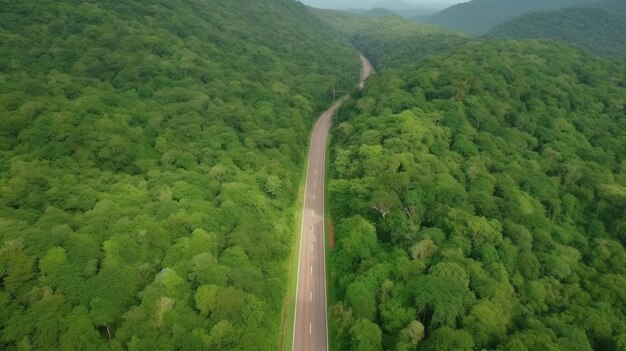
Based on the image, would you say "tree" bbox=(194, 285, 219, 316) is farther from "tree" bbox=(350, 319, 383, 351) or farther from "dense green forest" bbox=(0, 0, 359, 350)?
"tree" bbox=(350, 319, 383, 351)

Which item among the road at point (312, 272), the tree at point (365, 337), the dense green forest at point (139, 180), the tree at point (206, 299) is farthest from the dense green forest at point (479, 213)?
the tree at point (206, 299)

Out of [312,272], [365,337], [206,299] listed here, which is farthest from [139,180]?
[365,337]

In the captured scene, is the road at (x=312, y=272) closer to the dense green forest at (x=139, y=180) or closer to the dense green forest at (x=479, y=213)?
the dense green forest at (x=479, y=213)

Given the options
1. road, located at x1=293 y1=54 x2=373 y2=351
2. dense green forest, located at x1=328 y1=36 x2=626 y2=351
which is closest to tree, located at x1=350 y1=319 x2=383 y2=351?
dense green forest, located at x1=328 y1=36 x2=626 y2=351

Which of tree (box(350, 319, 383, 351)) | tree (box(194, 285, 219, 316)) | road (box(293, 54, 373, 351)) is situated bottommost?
road (box(293, 54, 373, 351))

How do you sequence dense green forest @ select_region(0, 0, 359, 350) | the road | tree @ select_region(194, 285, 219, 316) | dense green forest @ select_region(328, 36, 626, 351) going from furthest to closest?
the road
dense green forest @ select_region(328, 36, 626, 351)
tree @ select_region(194, 285, 219, 316)
dense green forest @ select_region(0, 0, 359, 350)

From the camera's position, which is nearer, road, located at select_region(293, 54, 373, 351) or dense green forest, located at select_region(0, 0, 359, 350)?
dense green forest, located at select_region(0, 0, 359, 350)

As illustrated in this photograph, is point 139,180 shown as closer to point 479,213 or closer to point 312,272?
point 312,272
